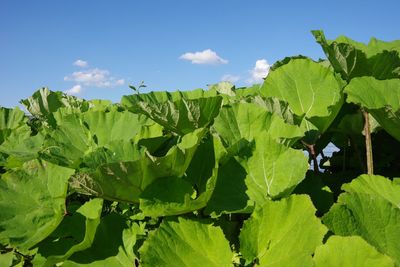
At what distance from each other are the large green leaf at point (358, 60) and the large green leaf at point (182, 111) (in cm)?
40

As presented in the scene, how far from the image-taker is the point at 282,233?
98 centimetres

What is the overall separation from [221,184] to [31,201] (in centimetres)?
58

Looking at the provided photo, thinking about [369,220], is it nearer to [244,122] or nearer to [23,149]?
[244,122]

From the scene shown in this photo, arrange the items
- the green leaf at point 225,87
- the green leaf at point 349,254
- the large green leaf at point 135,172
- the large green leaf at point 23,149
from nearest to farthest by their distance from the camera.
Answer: the green leaf at point 349,254 < the large green leaf at point 135,172 < the large green leaf at point 23,149 < the green leaf at point 225,87

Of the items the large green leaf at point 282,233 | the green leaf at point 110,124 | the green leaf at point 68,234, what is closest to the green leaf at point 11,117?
the green leaf at point 110,124

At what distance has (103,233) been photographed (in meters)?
1.25

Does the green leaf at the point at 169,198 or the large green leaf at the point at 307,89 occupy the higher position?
the large green leaf at the point at 307,89

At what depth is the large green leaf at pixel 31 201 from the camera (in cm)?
123

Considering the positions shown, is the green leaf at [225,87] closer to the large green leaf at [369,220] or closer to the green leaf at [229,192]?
the green leaf at [229,192]

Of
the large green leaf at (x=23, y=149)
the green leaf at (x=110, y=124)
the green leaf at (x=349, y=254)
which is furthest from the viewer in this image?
the large green leaf at (x=23, y=149)

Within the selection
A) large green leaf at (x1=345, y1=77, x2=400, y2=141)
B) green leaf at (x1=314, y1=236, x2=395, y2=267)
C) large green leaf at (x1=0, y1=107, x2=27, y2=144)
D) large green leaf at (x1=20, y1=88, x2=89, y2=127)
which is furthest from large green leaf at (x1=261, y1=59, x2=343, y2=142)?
large green leaf at (x1=0, y1=107, x2=27, y2=144)

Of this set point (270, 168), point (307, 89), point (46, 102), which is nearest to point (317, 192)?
point (270, 168)

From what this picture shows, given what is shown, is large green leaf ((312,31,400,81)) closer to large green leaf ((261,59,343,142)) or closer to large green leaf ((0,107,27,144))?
large green leaf ((261,59,343,142))

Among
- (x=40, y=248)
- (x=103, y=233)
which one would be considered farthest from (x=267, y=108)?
(x=40, y=248)
